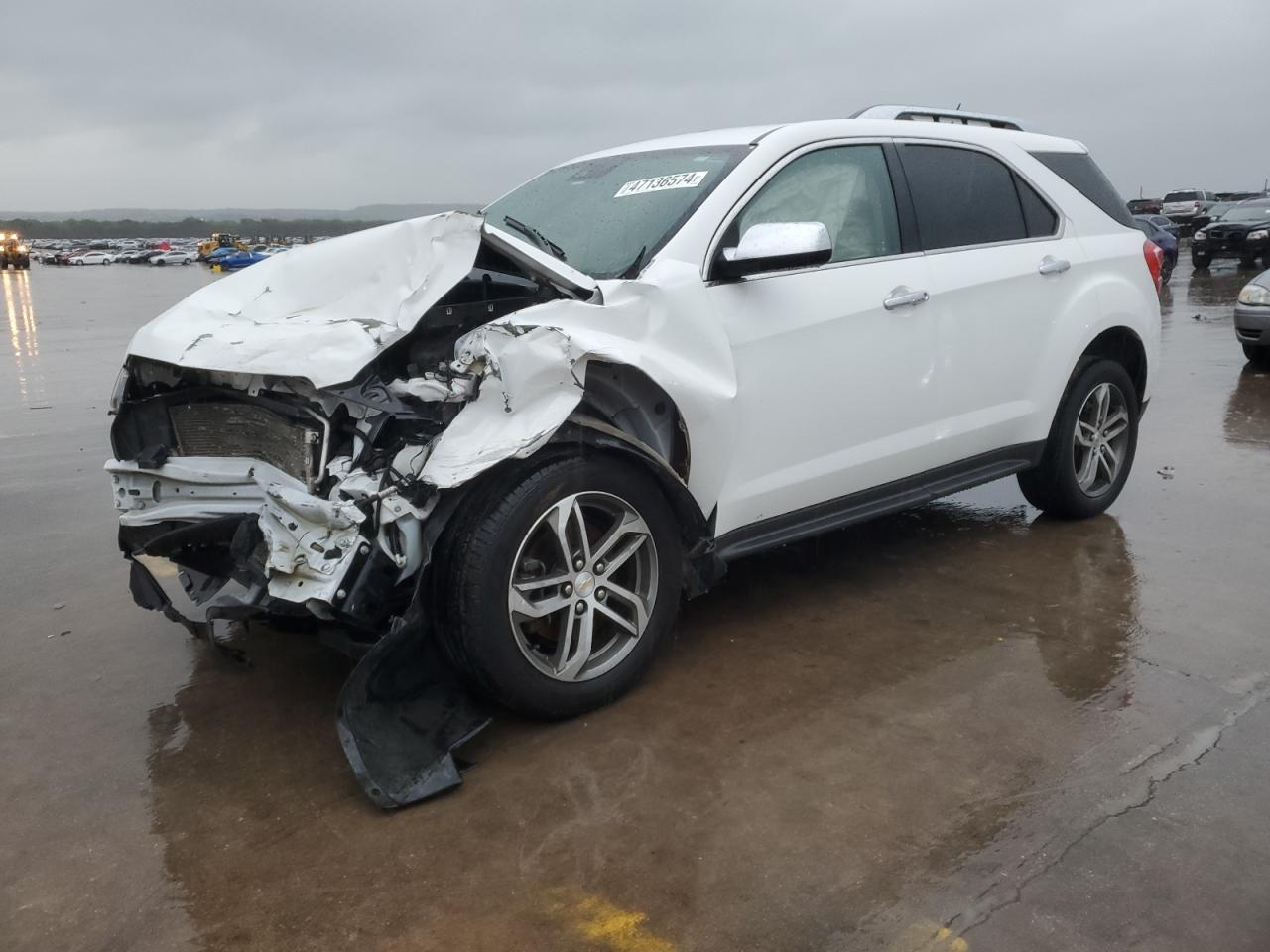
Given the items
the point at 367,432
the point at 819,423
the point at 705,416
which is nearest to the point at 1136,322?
the point at 819,423

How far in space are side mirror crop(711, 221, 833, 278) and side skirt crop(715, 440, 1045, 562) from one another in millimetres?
903

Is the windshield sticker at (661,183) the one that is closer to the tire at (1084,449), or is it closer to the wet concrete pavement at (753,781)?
the wet concrete pavement at (753,781)

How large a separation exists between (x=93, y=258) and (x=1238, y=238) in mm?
74216

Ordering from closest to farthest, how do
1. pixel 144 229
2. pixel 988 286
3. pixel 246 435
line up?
1. pixel 246 435
2. pixel 988 286
3. pixel 144 229

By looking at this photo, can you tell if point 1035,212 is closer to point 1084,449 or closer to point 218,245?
point 1084,449

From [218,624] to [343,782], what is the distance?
4.68ft

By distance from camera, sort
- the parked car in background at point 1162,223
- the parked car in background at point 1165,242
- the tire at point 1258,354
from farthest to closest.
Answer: the parked car in background at point 1162,223 < the parked car in background at point 1165,242 < the tire at point 1258,354

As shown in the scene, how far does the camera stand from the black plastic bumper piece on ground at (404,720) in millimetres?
2910

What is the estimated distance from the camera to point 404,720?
3.06 meters

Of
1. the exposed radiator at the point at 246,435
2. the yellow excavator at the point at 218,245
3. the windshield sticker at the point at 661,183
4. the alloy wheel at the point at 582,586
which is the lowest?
the alloy wheel at the point at 582,586

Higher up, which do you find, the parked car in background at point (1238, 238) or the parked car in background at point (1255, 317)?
the parked car in background at point (1238, 238)

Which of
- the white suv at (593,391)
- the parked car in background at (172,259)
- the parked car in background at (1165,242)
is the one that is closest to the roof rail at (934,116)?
the white suv at (593,391)

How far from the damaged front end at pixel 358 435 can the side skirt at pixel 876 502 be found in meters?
0.99

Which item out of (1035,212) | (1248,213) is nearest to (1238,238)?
(1248,213)
